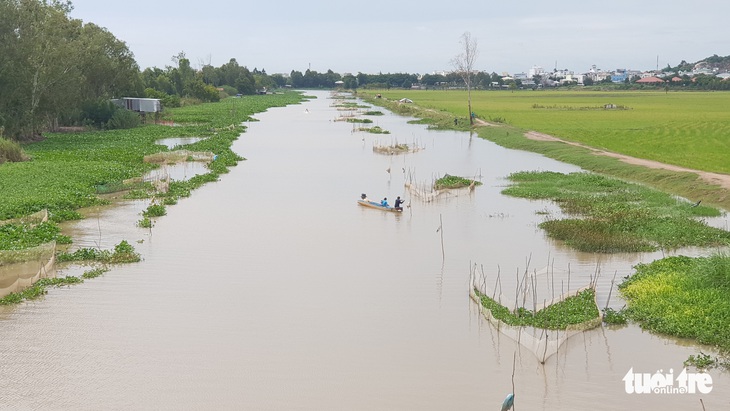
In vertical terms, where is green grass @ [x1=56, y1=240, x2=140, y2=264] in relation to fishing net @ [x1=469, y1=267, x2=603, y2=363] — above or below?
above

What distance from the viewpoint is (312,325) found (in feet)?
41.9

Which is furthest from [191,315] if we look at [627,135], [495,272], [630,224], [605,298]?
[627,135]

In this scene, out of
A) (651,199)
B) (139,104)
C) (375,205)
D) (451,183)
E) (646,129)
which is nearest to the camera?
(651,199)

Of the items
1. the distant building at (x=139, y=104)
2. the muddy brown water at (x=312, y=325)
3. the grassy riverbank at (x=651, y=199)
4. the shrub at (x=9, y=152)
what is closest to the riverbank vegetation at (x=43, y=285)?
the muddy brown water at (x=312, y=325)

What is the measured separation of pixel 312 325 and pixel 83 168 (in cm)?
1912

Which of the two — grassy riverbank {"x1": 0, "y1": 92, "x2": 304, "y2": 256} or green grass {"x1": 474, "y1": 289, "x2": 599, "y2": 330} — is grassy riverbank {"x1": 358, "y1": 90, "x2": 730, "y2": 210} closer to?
green grass {"x1": 474, "y1": 289, "x2": 599, "y2": 330}

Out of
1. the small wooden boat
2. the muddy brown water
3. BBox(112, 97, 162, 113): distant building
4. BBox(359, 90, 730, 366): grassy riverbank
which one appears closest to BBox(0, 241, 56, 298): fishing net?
the muddy brown water

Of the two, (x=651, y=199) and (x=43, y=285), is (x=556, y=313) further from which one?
(x=651, y=199)

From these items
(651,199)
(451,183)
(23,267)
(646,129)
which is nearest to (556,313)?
(23,267)

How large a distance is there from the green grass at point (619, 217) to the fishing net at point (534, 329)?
467 cm

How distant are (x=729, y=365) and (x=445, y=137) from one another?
39.0 metres

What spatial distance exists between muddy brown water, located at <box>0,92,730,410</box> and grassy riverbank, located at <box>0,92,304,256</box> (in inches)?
63.0

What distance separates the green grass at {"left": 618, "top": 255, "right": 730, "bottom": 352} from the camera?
38.6 ft

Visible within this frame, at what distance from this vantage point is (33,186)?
23500mm
